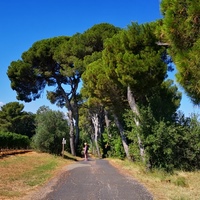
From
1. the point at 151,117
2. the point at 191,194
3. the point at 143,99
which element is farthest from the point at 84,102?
the point at 191,194

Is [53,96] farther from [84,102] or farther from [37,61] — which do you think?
[37,61]

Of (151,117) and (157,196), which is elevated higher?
(151,117)

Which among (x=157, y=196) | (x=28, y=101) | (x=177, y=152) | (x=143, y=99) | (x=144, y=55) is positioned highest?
(x=28, y=101)

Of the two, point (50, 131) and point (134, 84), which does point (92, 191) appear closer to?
point (134, 84)

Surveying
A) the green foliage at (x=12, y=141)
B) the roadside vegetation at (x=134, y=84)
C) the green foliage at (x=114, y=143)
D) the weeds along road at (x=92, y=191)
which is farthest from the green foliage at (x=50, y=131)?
the weeds along road at (x=92, y=191)

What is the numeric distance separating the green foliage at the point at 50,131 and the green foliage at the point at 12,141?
3456 millimetres

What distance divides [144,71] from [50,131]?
15.1m

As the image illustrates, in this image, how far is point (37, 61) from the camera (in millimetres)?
30062

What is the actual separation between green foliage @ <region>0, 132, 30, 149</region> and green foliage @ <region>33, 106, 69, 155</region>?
11.3 ft

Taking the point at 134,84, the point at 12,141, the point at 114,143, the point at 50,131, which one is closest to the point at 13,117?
the point at 12,141

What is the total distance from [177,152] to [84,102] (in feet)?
73.6

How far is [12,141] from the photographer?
31.8 m

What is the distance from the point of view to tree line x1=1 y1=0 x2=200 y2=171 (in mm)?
6840

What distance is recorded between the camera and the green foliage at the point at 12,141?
29.0 meters
